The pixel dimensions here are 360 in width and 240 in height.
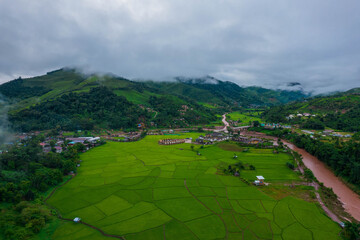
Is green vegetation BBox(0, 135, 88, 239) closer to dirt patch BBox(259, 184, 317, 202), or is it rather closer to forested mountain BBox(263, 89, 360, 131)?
dirt patch BBox(259, 184, 317, 202)

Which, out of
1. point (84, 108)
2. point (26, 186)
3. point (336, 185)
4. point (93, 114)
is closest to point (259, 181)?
point (336, 185)

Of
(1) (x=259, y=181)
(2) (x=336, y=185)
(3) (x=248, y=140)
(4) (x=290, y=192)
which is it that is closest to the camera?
(4) (x=290, y=192)

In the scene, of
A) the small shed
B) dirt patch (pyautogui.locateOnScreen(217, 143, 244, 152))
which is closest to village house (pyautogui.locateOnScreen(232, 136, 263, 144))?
dirt patch (pyautogui.locateOnScreen(217, 143, 244, 152))

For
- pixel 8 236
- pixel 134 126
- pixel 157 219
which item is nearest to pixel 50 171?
pixel 8 236

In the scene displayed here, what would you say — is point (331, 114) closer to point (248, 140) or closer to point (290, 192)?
point (248, 140)

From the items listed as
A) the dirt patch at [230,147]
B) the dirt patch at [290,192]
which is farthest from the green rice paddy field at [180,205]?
the dirt patch at [230,147]
